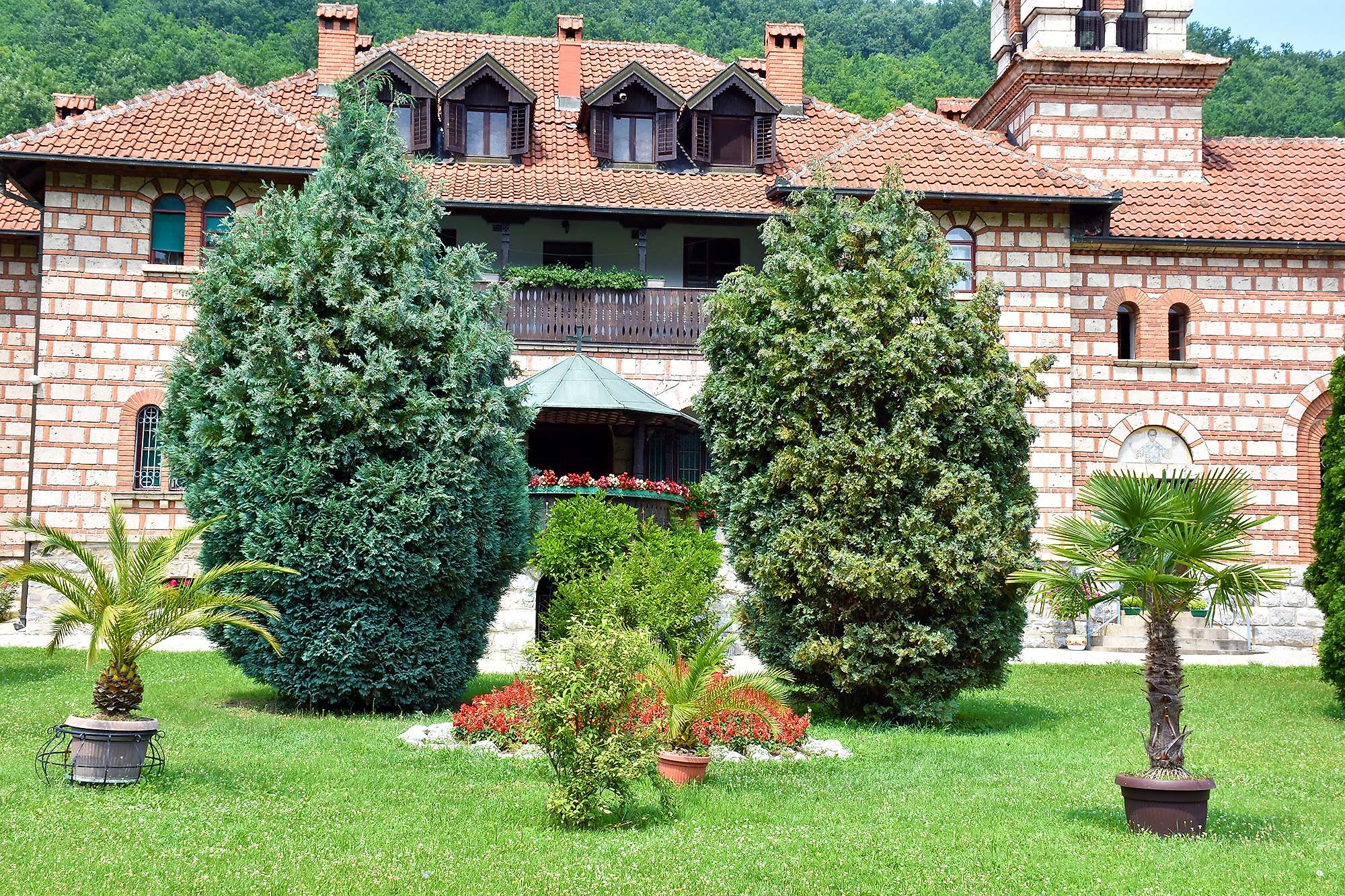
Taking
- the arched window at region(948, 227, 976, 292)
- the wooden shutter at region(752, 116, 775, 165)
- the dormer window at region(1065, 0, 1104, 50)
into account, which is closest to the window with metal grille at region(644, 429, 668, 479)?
the wooden shutter at region(752, 116, 775, 165)

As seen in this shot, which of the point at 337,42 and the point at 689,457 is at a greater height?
the point at 337,42

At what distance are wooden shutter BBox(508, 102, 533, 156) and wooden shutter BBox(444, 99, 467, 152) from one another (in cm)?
82

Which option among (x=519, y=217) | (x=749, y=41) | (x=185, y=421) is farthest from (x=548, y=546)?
(x=749, y=41)

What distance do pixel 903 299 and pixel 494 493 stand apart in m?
4.87

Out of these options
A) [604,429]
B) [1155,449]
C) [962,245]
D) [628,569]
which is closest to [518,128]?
[604,429]

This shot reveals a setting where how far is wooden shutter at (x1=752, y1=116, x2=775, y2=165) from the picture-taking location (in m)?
24.2

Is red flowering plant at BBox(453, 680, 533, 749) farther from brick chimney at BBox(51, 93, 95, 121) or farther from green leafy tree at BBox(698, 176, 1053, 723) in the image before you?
brick chimney at BBox(51, 93, 95, 121)

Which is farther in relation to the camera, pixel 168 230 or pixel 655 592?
pixel 168 230

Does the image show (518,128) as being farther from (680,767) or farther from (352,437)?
(680,767)

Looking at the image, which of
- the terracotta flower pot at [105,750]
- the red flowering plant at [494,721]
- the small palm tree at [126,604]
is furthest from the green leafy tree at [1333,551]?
the terracotta flower pot at [105,750]

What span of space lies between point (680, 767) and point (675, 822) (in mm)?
1369

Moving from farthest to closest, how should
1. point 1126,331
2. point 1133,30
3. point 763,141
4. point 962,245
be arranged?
1. point 1133,30
2. point 1126,331
3. point 763,141
4. point 962,245

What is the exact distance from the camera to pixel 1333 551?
47.2ft

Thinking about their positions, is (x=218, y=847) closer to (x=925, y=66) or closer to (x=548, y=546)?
(x=548, y=546)
